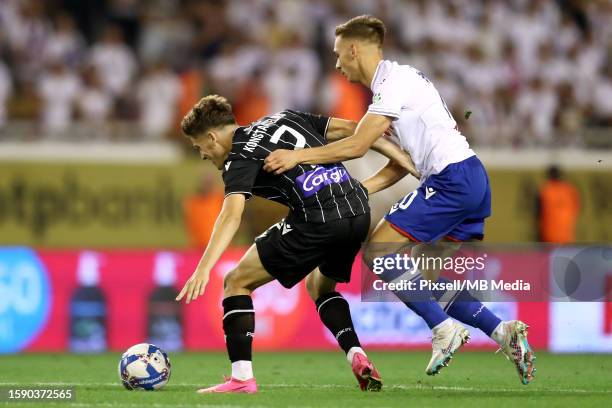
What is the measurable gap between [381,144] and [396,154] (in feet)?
0.38

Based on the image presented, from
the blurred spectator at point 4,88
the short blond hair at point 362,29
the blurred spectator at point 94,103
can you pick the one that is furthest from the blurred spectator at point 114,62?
the short blond hair at point 362,29

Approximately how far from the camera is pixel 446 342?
24.3 feet

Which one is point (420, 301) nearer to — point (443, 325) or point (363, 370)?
point (443, 325)

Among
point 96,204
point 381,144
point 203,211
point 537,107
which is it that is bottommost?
point 381,144

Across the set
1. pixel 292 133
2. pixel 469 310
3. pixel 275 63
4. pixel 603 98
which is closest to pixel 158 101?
pixel 275 63

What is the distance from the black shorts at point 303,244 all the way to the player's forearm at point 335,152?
1.29ft

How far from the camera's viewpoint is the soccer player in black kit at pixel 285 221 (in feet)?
24.1

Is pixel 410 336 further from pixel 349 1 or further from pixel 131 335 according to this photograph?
pixel 349 1

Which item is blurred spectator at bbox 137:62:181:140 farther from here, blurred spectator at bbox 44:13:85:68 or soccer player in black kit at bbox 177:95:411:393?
soccer player in black kit at bbox 177:95:411:393

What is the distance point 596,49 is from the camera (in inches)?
689

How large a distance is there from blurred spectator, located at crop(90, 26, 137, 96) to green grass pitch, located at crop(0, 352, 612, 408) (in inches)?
192

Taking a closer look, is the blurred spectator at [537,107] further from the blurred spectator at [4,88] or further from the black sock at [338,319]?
the black sock at [338,319]

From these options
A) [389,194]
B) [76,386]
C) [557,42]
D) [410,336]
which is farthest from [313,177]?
[557,42]

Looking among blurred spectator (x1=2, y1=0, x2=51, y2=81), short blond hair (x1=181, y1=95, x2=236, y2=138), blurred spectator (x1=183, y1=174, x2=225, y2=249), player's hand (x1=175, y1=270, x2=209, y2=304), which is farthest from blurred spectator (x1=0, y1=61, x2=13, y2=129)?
player's hand (x1=175, y1=270, x2=209, y2=304)
